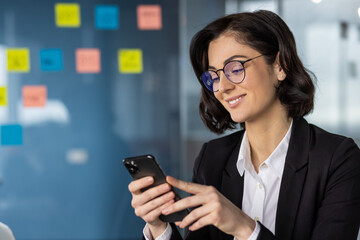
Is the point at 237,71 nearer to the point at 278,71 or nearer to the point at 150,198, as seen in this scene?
the point at 278,71

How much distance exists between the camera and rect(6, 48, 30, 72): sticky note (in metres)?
3.07

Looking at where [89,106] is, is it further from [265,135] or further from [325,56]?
[265,135]

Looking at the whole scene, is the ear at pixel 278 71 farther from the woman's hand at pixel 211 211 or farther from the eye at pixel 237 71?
the woman's hand at pixel 211 211

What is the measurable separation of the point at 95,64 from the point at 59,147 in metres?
0.61

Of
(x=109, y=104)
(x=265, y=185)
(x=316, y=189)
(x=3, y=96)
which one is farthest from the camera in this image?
(x=109, y=104)

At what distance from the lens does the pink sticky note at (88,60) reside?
313cm

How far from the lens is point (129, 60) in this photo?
3.19 metres

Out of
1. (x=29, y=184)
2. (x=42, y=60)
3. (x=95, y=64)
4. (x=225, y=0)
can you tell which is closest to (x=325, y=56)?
(x=225, y=0)

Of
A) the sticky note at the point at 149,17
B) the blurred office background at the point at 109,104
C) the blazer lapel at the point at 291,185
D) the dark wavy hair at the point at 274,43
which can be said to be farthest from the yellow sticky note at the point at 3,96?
the blazer lapel at the point at 291,185

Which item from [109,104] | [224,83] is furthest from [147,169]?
[109,104]

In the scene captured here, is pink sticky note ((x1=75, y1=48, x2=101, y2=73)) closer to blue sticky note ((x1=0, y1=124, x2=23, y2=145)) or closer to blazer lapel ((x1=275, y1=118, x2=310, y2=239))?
blue sticky note ((x1=0, y1=124, x2=23, y2=145))

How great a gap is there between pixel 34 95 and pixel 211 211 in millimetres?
2207

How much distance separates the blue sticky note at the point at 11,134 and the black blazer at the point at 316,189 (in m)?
1.86

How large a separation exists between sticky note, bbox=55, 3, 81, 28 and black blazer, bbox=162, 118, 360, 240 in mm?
1946
